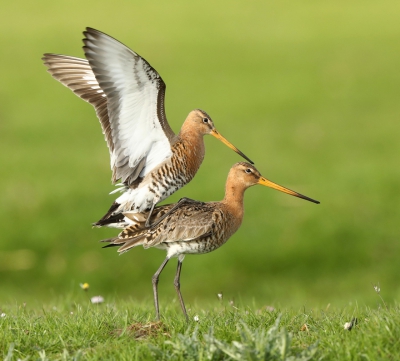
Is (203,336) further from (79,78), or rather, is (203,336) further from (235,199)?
(79,78)

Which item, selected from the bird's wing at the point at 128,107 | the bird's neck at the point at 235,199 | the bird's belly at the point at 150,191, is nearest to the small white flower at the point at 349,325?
the bird's neck at the point at 235,199

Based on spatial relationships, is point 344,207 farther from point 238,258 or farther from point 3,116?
point 3,116

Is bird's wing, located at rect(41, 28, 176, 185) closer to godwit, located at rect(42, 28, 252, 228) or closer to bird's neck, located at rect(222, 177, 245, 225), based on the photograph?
godwit, located at rect(42, 28, 252, 228)

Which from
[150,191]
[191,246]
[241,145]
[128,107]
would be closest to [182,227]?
[191,246]

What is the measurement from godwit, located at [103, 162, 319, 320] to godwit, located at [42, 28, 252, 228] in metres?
0.20

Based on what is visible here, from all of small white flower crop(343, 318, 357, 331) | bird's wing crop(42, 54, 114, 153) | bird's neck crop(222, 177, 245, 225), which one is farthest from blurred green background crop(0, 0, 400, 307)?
small white flower crop(343, 318, 357, 331)

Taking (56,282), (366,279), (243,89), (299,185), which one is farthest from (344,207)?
(243,89)

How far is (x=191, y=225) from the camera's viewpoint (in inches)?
257

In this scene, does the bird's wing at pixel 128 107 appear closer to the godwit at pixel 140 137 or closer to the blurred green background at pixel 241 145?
the godwit at pixel 140 137

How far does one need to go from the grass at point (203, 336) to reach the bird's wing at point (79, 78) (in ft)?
6.78

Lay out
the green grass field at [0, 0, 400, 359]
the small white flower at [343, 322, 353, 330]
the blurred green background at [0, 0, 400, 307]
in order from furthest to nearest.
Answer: the blurred green background at [0, 0, 400, 307] → the green grass field at [0, 0, 400, 359] → the small white flower at [343, 322, 353, 330]

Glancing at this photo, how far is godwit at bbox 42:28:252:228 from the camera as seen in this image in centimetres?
671

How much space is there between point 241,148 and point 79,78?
8.46 m

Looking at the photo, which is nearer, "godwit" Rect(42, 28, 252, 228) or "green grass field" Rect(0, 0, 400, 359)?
"godwit" Rect(42, 28, 252, 228)
